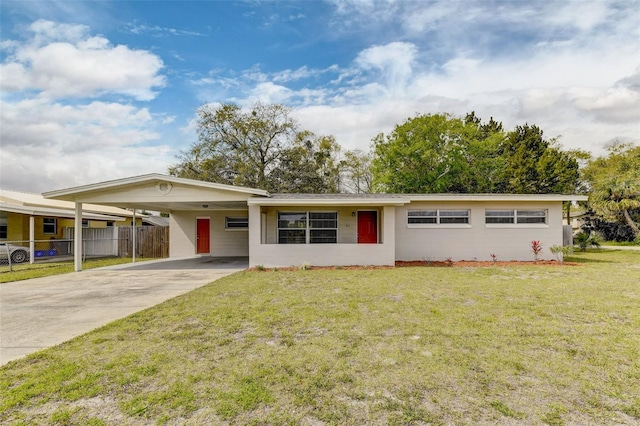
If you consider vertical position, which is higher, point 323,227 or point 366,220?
point 366,220

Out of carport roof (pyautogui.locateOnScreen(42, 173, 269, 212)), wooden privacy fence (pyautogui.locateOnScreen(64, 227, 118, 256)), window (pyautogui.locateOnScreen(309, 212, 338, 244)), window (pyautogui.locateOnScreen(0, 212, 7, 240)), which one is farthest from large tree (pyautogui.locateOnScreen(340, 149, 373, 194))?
window (pyautogui.locateOnScreen(0, 212, 7, 240))

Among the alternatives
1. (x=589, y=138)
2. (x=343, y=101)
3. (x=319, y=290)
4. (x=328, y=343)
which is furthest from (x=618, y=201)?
(x=328, y=343)

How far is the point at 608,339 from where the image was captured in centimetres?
425

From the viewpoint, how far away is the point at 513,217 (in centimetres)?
1349

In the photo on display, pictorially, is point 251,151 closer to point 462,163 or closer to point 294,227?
point 294,227

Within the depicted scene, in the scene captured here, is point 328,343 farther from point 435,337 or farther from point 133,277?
point 133,277

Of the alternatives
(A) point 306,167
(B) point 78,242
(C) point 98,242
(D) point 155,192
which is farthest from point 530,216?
(C) point 98,242

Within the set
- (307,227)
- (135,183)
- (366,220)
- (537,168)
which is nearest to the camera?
(135,183)

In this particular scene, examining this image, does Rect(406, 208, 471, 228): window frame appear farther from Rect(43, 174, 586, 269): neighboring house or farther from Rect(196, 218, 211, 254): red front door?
Rect(196, 218, 211, 254): red front door

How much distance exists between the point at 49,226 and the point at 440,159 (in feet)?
91.7

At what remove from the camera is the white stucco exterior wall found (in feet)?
43.8

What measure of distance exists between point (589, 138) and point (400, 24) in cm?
3305

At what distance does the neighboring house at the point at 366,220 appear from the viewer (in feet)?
38.5

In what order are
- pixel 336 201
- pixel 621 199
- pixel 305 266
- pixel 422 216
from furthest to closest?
pixel 621 199, pixel 422 216, pixel 336 201, pixel 305 266
